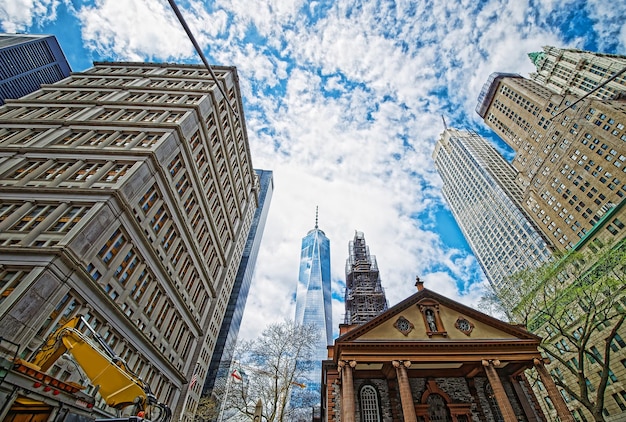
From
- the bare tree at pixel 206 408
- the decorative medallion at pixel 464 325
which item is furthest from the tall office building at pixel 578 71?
the bare tree at pixel 206 408

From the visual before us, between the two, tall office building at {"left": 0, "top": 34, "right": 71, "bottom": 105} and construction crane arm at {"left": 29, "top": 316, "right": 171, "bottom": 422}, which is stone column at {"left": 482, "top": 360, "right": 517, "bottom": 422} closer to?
construction crane arm at {"left": 29, "top": 316, "right": 171, "bottom": 422}

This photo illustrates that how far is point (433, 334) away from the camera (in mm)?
23828

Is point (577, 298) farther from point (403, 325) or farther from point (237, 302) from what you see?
point (237, 302)

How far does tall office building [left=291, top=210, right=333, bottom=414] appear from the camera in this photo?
145 m

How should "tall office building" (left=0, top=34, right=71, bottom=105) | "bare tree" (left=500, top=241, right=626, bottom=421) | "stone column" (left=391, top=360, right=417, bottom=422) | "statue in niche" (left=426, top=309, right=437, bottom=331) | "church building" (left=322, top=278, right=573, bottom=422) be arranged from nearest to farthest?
"stone column" (left=391, top=360, right=417, bottom=422) → "bare tree" (left=500, top=241, right=626, bottom=421) → "church building" (left=322, top=278, right=573, bottom=422) → "statue in niche" (left=426, top=309, right=437, bottom=331) → "tall office building" (left=0, top=34, right=71, bottom=105)

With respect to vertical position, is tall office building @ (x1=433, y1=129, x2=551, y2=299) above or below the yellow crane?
above

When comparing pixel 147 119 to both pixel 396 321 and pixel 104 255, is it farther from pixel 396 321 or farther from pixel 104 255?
pixel 396 321

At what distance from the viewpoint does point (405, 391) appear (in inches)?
800

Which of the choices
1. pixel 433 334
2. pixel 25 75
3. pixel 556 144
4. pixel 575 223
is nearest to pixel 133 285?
pixel 433 334

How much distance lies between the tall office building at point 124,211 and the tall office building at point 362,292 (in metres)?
26.5

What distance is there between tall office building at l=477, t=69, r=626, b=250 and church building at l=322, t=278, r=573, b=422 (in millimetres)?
51104

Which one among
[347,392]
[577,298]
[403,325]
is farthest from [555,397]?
[347,392]

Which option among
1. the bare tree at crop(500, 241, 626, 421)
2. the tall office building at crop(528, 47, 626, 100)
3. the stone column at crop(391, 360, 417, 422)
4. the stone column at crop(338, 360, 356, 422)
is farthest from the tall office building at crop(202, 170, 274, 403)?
the tall office building at crop(528, 47, 626, 100)

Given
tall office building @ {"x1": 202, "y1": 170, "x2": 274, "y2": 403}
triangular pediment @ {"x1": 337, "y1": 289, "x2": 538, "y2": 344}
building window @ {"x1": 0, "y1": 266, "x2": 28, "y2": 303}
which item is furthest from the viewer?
tall office building @ {"x1": 202, "y1": 170, "x2": 274, "y2": 403}
